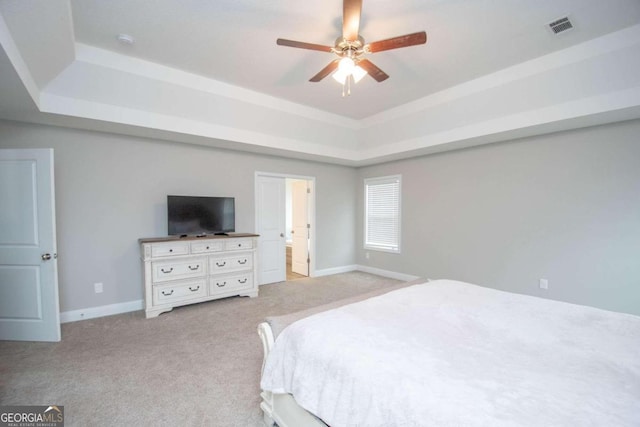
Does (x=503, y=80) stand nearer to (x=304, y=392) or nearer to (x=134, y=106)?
(x=304, y=392)

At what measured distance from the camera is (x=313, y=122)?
4594 mm

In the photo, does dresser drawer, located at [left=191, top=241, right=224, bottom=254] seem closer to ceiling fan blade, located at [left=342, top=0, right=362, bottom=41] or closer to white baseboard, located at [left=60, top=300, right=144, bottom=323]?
white baseboard, located at [left=60, top=300, right=144, bottom=323]

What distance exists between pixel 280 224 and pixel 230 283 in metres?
1.54

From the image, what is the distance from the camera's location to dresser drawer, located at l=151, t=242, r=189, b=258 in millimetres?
3516

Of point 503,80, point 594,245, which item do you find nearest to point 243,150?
point 503,80

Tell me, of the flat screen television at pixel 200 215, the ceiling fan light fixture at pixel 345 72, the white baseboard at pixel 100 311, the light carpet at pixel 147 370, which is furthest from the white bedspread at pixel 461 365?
the white baseboard at pixel 100 311

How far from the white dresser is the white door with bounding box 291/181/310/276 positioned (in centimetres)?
156

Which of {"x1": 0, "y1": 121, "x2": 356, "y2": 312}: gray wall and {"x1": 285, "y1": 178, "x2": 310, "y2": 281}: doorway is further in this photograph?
{"x1": 285, "y1": 178, "x2": 310, "y2": 281}: doorway

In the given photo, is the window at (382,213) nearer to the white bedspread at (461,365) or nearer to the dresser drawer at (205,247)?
the dresser drawer at (205,247)

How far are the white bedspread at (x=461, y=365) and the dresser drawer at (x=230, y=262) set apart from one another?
104 inches

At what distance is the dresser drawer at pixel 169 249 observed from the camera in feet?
11.5

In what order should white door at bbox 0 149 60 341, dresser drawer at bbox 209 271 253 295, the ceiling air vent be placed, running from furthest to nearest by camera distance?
dresser drawer at bbox 209 271 253 295
white door at bbox 0 149 60 341
the ceiling air vent

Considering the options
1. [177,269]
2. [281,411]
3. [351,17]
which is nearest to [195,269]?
[177,269]

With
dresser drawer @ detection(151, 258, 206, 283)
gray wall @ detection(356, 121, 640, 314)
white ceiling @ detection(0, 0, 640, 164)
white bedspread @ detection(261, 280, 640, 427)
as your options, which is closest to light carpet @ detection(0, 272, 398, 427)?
dresser drawer @ detection(151, 258, 206, 283)
